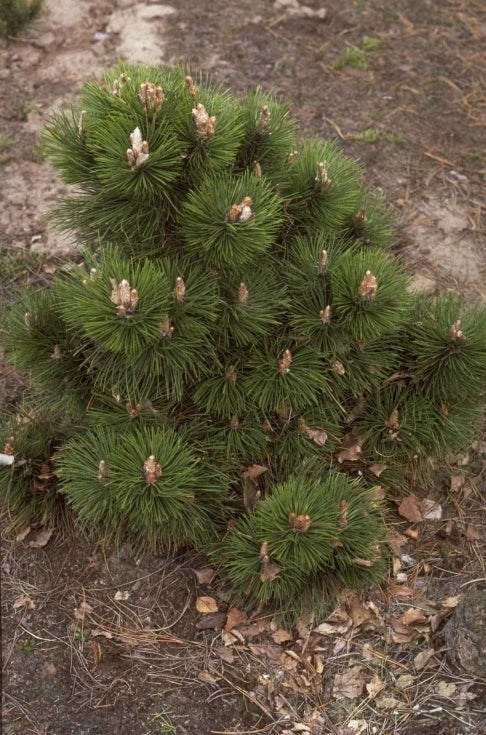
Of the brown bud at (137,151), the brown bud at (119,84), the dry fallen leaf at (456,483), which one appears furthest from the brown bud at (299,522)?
the brown bud at (119,84)

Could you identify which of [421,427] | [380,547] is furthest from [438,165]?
[380,547]

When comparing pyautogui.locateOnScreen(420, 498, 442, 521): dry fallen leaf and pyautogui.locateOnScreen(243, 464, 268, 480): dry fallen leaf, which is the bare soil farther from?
pyautogui.locateOnScreen(243, 464, 268, 480): dry fallen leaf

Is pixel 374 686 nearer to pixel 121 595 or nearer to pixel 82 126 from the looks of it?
pixel 121 595

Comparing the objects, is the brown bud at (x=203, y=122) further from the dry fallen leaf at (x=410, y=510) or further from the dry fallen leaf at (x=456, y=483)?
the dry fallen leaf at (x=456, y=483)

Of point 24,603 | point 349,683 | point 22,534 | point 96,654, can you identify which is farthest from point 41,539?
point 349,683

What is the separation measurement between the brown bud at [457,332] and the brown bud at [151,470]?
97 centimetres

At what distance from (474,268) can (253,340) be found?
1.73m

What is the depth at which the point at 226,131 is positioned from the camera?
1.91 m

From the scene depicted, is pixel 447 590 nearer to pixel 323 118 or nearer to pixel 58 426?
pixel 58 426

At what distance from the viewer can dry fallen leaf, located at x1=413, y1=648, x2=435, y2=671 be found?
2.19 meters

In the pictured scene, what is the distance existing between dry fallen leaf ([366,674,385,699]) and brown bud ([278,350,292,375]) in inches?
39.6

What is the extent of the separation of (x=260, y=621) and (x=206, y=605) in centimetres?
19

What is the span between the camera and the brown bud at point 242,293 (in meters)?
2.00

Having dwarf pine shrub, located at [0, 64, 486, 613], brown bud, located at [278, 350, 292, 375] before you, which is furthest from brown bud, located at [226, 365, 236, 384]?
brown bud, located at [278, 350, 292, 375]
